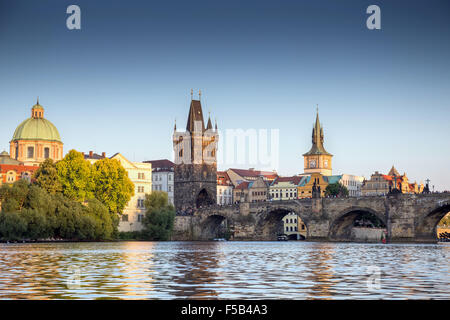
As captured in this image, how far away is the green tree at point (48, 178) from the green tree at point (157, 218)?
61.2 ft

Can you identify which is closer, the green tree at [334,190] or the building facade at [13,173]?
the building facade at [13,173]

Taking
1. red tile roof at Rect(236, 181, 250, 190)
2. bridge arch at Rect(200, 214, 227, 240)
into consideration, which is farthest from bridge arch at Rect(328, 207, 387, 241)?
red tile roof at Rect(236, 181, 250, 190)

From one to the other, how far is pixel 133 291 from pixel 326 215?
82799 mm

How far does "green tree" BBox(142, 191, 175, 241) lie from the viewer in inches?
4038

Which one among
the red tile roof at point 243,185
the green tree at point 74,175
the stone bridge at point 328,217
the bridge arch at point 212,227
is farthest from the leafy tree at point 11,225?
the red tile roof at point 243,185

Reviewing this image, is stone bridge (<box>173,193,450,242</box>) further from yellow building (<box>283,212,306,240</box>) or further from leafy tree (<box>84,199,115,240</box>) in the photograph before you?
leafy tree (<box>84,199,115,240</box>)

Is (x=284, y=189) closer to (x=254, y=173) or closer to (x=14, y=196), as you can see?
(x=254, y=173)

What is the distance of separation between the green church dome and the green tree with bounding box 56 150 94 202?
188 ft

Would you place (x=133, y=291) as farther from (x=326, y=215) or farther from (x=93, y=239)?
(x=326, y=215)

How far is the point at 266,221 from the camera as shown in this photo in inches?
4555

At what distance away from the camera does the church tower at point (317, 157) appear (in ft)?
575

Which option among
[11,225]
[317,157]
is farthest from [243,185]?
[11,225]

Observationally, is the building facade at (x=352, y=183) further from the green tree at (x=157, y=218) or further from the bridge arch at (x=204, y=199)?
the green tree at (x=157, y=218)
